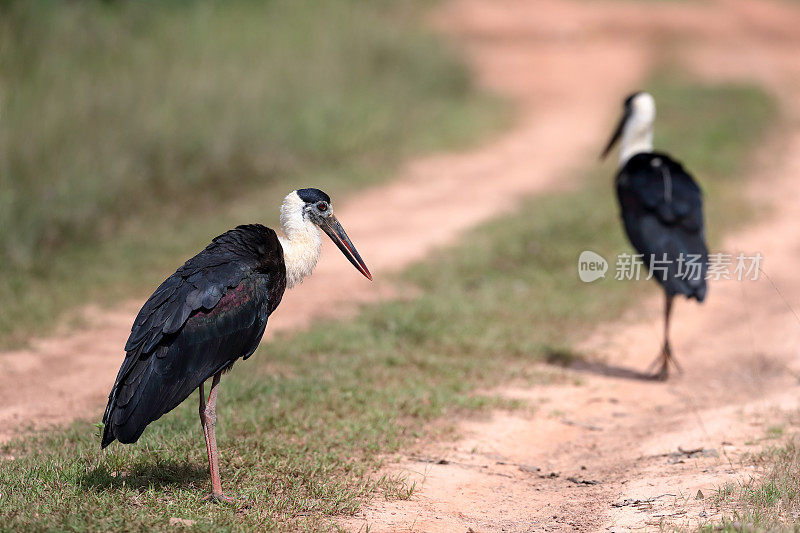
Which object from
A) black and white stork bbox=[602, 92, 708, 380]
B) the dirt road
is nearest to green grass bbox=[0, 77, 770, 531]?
the dirt road

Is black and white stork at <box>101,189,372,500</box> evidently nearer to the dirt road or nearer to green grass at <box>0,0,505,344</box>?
the dirt road

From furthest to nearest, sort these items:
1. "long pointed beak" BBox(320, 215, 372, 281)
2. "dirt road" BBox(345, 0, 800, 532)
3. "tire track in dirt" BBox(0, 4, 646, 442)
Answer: "tire track in dirt" BBox(0, 4, 646, 442) → "long pointed beak" BBox(320, 215, 372, 281) → "dirt road" BBox(345, 0, 800, 532)

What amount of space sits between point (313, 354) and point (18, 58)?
5430 mm

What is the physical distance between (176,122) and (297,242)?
19.8 ft

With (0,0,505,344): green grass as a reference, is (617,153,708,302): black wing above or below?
Answer: below

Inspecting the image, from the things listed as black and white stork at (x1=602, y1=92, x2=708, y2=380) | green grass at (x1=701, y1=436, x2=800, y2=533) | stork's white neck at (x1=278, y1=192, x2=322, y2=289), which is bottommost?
green grass at (x1=701, y1=436, x2=800, y2=533)

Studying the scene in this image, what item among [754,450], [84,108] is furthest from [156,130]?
[754,450]

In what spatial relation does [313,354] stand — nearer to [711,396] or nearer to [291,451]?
A: [291,451]

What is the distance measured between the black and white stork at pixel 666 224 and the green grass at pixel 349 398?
0.88m

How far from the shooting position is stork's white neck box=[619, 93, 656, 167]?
7121 mm

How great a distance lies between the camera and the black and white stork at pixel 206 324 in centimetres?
358

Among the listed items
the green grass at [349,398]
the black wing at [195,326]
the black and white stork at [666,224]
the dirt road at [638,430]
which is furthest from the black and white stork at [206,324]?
the black and white stork at [666,224]

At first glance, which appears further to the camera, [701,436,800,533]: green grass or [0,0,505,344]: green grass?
[0,0,505,344]: green grass

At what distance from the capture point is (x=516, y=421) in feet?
16.8
